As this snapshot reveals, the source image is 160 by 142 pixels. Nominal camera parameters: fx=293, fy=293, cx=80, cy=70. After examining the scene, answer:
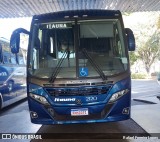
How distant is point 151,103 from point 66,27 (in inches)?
258

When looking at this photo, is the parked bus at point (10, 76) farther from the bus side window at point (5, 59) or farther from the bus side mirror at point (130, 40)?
the bus side mirror at point (130, 40)

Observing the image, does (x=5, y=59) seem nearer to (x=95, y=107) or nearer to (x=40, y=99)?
(x=40, y=99)

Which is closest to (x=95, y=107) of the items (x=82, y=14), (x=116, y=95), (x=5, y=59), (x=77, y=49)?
(x=116, y=95)

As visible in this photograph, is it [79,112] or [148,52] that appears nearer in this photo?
[79,112]

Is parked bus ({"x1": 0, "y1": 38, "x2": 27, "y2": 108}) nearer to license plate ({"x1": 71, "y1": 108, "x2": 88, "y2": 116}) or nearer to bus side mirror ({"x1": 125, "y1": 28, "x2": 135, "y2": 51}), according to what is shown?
license plate ({"x1": 71, "y1": 108, "x2": 88, "y2": 116})

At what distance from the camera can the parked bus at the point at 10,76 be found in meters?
11.4

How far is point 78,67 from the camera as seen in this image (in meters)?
6.59

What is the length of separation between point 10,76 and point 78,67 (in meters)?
6.49

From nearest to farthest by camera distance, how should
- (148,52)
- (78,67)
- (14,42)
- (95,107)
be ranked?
(95,107)
(78,67)
(14,42)
(148,52)

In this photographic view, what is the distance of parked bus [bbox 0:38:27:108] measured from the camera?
11.4 metres

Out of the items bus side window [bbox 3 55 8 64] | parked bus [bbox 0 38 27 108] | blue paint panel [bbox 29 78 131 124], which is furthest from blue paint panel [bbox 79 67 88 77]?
bus side window [bbox 3 55 8 64]

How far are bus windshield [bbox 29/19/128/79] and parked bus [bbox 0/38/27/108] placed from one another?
464 cm

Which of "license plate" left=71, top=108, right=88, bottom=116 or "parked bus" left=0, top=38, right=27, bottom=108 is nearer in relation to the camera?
"license plate" left=71, top=108, right=88, bottom=116

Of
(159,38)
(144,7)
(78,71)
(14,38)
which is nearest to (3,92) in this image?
(14,38)
